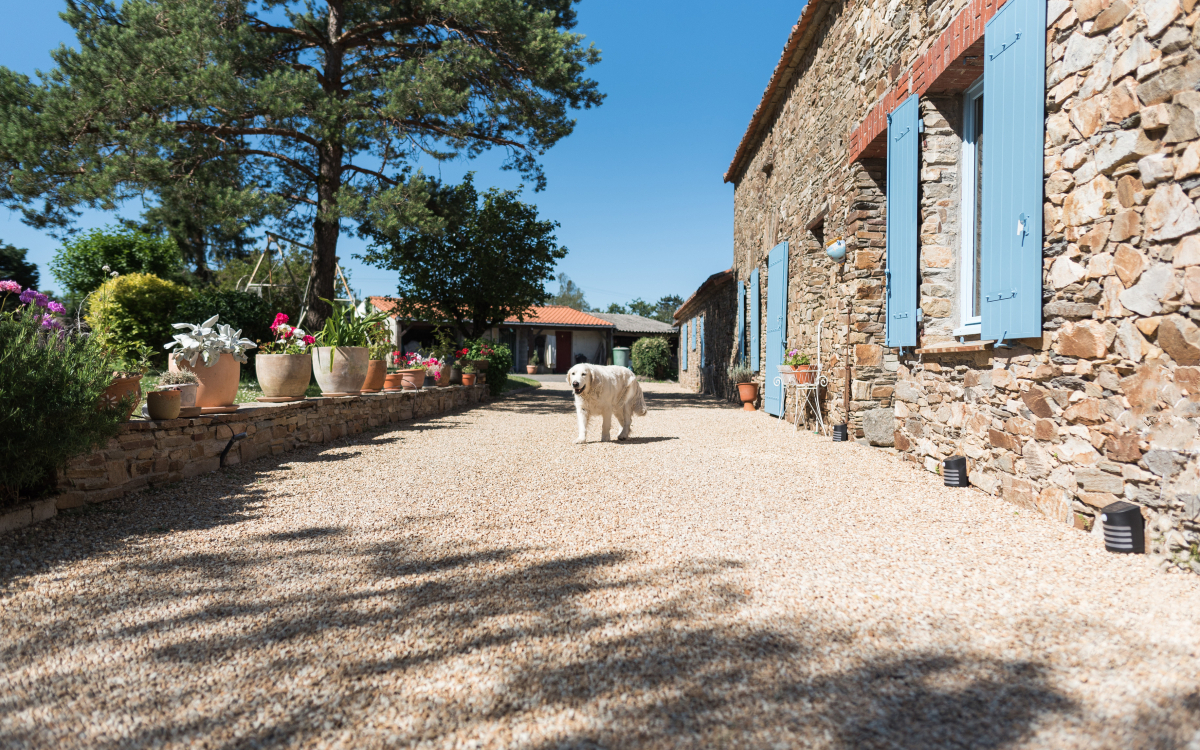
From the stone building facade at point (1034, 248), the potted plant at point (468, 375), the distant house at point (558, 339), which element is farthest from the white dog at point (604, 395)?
the distant house at point (558, 339)

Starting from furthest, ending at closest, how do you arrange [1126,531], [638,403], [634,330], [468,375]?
[634,330] → [468,375] → [638,403] → [1126,531]

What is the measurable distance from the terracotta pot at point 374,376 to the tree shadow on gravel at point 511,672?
5076 mm

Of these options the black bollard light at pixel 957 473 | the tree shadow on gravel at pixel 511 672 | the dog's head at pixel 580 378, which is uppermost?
the dog's head at pixel 580 378

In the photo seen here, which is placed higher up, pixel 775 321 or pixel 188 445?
pixel 775 321

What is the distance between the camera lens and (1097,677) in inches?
65.1

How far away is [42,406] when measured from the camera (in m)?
2.89

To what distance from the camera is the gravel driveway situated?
149cm

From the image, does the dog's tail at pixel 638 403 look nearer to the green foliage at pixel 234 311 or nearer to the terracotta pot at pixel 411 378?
the terracotta pot at pixel 411 378

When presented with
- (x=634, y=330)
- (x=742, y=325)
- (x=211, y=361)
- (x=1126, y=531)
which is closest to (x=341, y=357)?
(x=211, y=361)

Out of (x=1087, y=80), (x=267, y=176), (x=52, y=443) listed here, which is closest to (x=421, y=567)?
(x=52, y=443)

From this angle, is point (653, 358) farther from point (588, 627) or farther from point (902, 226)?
point (588, 627)

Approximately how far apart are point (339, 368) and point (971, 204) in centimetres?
587

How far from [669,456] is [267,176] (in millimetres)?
9665

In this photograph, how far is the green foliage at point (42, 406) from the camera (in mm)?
2797
